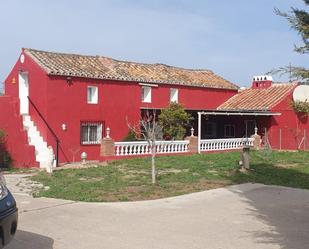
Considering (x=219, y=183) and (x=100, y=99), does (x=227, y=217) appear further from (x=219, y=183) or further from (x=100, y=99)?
(x=100, y=99)

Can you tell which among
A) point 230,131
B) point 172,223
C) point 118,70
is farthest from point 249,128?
point 172,223

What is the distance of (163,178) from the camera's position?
1540cm

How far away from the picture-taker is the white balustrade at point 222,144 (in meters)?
26.7

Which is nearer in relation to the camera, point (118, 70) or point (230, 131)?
point (118, 70)

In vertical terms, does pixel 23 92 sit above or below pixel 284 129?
above

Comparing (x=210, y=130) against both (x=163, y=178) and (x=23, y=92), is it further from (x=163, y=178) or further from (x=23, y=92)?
(x=163, y=178)

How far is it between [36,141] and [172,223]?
1562 cm

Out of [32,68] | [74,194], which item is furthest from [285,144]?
[74,194]

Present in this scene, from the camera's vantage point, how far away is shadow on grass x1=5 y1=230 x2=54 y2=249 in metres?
7.17

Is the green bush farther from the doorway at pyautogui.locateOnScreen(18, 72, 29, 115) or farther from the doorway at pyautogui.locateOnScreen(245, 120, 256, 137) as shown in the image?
the doorway at pyautogui.locateOnScreen(245, 120, 256, 137)

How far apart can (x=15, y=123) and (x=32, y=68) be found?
270cm

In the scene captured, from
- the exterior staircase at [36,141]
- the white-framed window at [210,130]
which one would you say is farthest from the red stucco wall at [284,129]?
the exterior staircase at [36,141]

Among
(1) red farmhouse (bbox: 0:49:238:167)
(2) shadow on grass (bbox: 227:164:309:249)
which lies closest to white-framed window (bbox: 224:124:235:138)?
(1) red farmhouse (bbox: 0:49:238:167)

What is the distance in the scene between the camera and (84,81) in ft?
80.7
